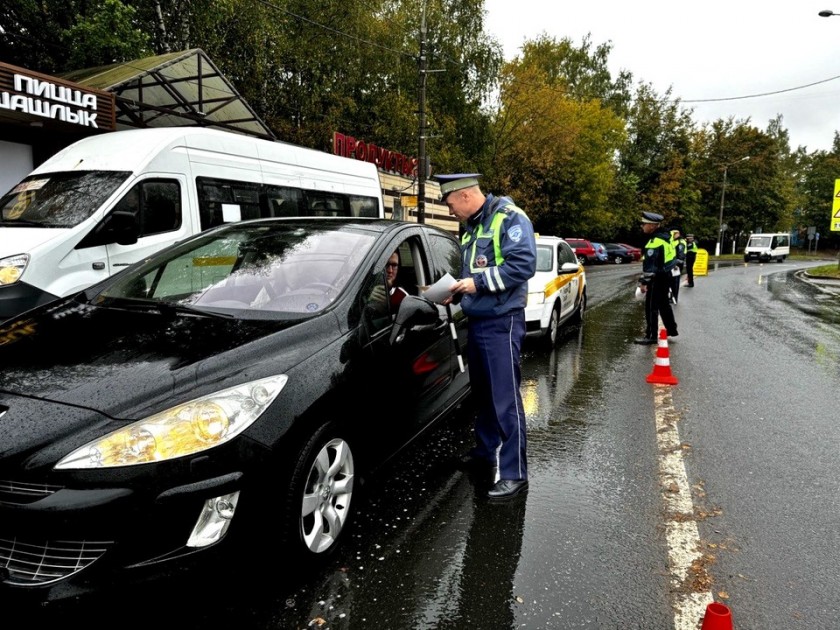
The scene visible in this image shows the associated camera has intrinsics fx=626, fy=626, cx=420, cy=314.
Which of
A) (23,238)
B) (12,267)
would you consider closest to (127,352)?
(12,267)

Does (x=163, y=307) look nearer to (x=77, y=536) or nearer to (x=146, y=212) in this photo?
(x=77, y=536)

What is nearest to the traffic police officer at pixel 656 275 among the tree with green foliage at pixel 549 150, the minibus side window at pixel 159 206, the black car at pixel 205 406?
the black car at pixel 205 406

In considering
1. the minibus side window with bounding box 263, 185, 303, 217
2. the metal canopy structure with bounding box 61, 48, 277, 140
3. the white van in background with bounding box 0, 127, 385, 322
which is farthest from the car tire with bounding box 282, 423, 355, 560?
the metal canopy structure with bounding box 61, 48, 277, 140

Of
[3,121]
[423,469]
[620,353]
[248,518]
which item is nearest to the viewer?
[248,518]

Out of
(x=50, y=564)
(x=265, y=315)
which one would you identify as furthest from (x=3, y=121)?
(x=50, y=564)

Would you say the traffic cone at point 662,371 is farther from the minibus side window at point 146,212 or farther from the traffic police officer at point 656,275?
the minibus side window at point 146,212

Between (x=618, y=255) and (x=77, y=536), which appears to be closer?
(x=77, y=536)

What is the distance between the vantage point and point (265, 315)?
9.75 ft

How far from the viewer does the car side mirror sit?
3303 millimetres

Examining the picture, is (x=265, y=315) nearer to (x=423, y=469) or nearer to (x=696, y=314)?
(x=423, y=469)

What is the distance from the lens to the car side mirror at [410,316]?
3.30 metres

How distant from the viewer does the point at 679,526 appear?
10.5ft

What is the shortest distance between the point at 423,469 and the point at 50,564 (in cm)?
226

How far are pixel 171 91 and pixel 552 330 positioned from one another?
10.8m
